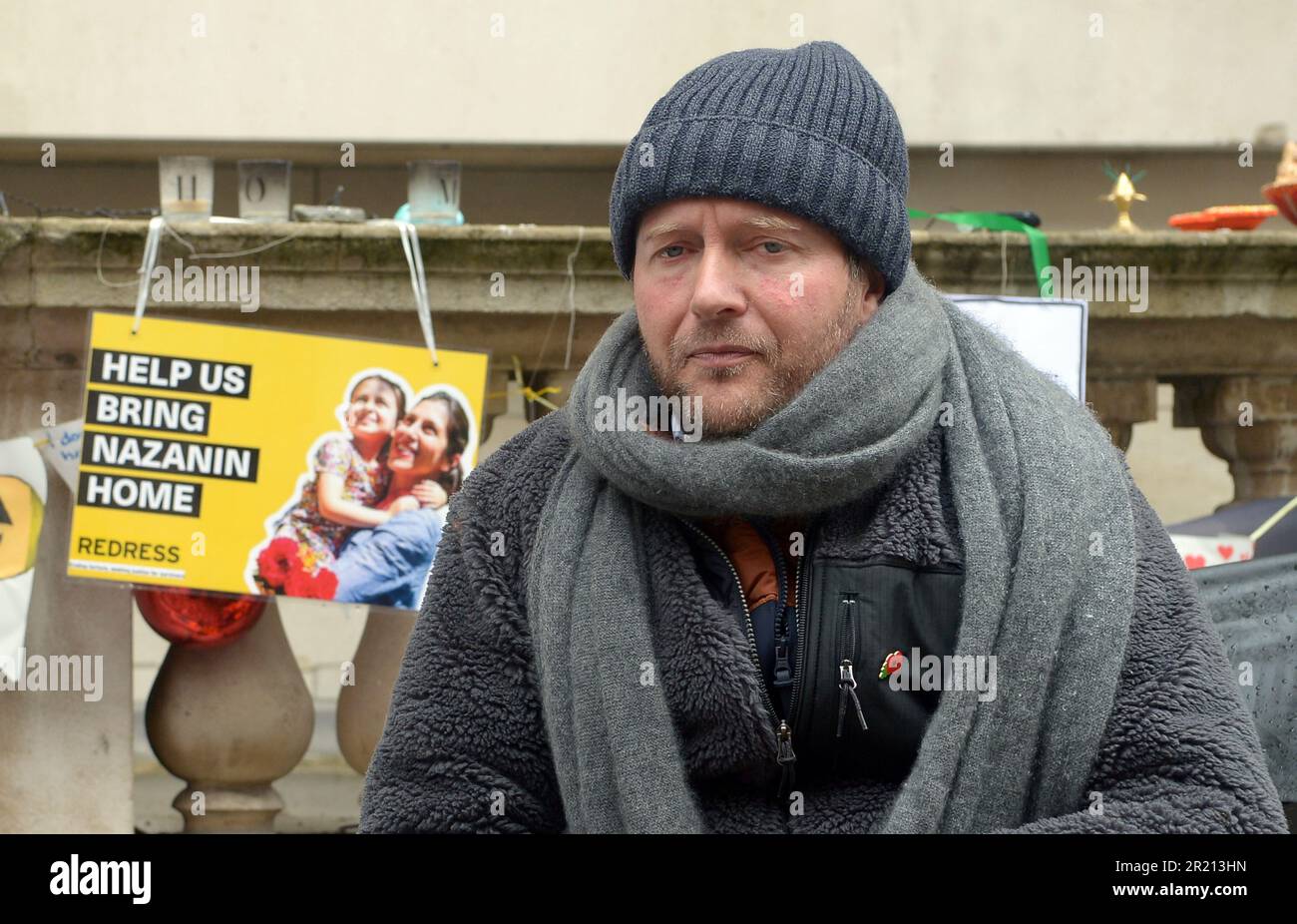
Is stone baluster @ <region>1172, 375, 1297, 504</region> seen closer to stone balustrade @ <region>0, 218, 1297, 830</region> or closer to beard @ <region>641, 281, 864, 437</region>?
stone balustrade @ <region>0, 218, 1297, 830</region>

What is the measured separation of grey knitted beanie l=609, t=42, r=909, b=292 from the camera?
Result: 2.01 m

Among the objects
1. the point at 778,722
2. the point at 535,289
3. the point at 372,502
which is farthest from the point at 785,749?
the point at 535,289

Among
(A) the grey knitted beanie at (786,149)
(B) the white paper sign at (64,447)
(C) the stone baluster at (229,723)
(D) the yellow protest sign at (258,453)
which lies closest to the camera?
(A) the grey knitted beanie at (786,149)

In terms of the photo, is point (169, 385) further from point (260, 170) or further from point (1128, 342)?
point (1128, 342)

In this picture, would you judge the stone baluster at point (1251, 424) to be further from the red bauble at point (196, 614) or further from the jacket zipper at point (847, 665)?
the jacket zipper at point (847, 665)

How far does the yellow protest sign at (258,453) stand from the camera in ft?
11.1

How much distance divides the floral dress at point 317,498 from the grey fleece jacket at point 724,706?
1.32m

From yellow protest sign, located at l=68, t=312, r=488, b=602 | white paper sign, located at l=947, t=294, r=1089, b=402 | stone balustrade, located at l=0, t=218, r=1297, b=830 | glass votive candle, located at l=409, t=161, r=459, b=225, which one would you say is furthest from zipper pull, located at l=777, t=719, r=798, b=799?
glass votive candle, located at l=409, t=161, r=459, b=225

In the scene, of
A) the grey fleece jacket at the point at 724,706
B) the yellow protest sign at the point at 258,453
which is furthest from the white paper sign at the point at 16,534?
the grey fleece jacket at the point at 724,706

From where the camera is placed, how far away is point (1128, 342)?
372 cm

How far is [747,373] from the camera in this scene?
2020 mm

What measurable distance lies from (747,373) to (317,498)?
5.24 feet

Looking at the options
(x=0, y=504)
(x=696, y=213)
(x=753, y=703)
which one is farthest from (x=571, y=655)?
(x=0, y=504)

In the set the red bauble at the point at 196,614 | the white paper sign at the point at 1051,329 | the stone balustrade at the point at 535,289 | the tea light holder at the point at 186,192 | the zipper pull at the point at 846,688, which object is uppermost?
the tea light holder at the point at 186,192
